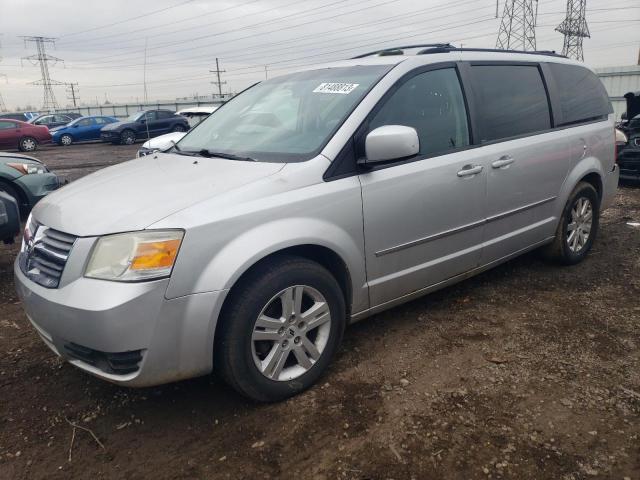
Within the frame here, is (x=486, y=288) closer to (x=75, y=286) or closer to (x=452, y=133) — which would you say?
(x=452, y=133)

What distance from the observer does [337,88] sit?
3.11 meters

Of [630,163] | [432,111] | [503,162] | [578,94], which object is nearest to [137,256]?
[432,111]

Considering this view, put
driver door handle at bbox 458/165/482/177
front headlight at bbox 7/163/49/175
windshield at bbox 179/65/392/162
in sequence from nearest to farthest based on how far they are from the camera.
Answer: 1. windshield at bbox 179/65/392/162
2. driver door handle at bbox 458/165/482/177
3. front headlight at bbox 7/163/49/175

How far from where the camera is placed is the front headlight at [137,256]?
217 centimetres

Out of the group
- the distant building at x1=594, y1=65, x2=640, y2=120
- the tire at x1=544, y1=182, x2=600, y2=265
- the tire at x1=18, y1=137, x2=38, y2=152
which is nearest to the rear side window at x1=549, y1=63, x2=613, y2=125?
the tire at x1=544, y1=182, x2=600, y2=265

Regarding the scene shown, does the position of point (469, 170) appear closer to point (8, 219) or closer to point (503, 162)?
point (503, 162)

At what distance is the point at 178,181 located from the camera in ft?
8.63

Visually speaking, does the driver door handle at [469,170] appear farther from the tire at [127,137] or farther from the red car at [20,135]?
the tire at [127,137]

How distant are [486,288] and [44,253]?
3.15 metres

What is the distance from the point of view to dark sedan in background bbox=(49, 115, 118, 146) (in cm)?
2345

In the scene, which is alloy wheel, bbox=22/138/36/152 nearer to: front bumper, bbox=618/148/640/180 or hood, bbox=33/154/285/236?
hood, bbox=33/154/285/236

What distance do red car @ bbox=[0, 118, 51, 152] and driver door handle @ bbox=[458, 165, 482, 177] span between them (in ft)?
65.6

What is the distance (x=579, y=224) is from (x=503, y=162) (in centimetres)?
145

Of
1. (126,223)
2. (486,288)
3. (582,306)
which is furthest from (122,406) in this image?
(582,306)
